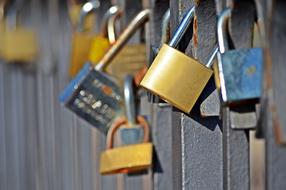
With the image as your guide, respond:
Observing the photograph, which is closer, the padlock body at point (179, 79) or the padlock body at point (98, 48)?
the padlock body at point (179, 79)

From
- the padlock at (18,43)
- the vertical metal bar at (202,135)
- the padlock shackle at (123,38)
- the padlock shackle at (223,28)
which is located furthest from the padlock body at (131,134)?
the padlock at (18,43)

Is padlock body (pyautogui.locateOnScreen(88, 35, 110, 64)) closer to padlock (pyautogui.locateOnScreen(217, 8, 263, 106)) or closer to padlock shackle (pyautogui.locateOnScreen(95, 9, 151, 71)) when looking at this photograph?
padlock shackle (pyautogui.locateOnScreen(95, 9, 151, 71))

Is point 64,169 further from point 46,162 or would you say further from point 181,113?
point 181,113

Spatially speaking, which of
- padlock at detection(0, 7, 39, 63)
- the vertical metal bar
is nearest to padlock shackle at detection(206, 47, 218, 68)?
the vertical metal bar

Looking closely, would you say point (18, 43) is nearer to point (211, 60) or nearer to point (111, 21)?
point (111, 21)

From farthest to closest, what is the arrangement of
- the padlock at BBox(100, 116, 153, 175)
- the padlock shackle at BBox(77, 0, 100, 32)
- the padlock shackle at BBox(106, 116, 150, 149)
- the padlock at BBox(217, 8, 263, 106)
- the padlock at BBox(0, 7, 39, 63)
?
the padlock at BBox(0, 7, 39, 63) → the padlock shackle at BBox(77, 0, 100, 32) → the padlock shackle at BBox(106, 116, 150, 149) → the padlock at BBox(100, 116, 153, 175) → the padlock at BBox(217, 8, 263, 106)

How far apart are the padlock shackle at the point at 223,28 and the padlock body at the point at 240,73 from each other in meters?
0.05

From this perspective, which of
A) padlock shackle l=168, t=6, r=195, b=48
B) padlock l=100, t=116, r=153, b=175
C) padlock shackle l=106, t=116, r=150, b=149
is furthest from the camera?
padlock shackle l=106, t=116, r=150, b=149

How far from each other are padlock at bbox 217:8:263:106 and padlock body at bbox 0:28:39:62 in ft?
6.73

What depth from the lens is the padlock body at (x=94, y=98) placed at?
5.31 feet

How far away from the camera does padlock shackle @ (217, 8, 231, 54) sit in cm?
102

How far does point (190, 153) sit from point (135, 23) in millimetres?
476

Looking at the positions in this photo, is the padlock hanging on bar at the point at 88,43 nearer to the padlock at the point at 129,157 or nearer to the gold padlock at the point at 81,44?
the gold padlock at the point at 81,44

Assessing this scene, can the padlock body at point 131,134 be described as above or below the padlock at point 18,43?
below
